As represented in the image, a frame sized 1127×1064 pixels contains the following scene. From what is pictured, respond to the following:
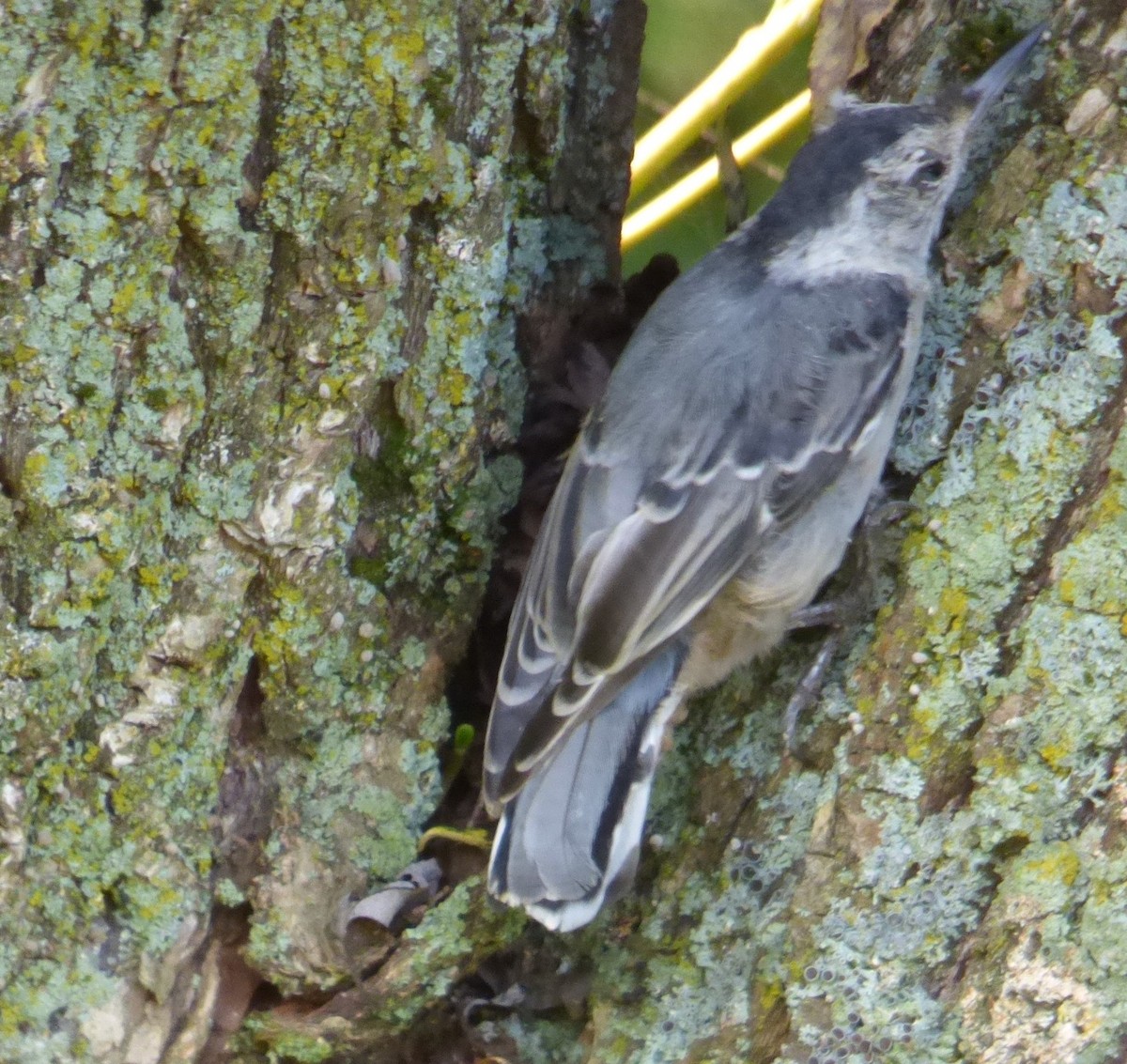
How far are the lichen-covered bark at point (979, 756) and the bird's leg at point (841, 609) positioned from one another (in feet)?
0.10

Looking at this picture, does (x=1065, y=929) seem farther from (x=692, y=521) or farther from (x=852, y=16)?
(x=852, y=16)

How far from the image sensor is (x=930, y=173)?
194 centimetres

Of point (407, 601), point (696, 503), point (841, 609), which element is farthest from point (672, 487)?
point (407, 601)

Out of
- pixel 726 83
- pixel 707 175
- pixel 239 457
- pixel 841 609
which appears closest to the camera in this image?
pixel 239 457

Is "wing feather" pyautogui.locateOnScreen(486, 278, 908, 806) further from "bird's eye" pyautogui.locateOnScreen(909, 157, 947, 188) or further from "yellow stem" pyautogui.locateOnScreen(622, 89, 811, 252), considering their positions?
"yellow stem" pyautogui.locateOnScreen(622, 89, 811, 252)

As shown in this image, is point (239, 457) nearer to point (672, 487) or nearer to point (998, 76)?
point (672, 487)

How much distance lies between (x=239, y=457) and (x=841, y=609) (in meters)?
0.85

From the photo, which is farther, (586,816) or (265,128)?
(586,816)

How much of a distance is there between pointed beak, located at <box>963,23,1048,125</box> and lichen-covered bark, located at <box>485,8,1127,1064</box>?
1.3 inches

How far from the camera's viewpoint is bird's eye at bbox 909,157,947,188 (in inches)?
74.6

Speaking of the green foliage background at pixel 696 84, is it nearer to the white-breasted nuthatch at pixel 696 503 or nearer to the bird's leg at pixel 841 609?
the white-breasted nuthatch at pixel 696 503

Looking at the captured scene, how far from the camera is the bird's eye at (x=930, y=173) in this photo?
6.22 feet

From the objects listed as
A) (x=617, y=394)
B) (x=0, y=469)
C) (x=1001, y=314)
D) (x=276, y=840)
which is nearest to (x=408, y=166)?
(x=617, y=394)

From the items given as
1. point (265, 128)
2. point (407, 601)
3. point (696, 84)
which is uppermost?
point (696, 84)
